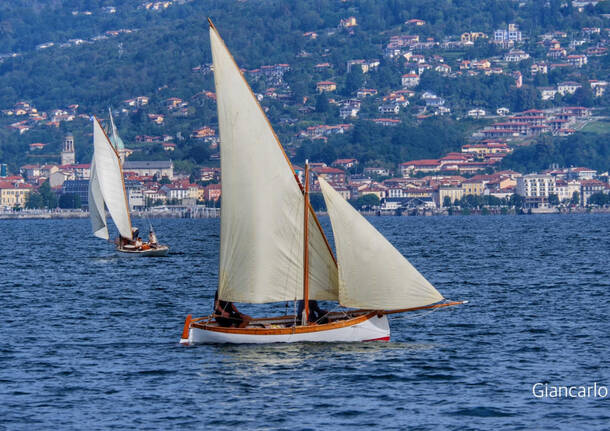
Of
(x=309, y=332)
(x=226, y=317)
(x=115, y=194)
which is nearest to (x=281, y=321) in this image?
(x=309, y=332)

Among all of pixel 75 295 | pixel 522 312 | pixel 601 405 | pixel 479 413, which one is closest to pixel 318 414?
pixel 479 413

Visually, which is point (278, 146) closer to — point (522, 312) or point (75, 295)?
point (522, 312)

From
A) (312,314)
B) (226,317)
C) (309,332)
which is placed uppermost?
(312,314)

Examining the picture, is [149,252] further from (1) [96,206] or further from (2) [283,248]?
(2) [283,248]

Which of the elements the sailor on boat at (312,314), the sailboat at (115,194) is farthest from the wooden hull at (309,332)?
the sailboat at (115,194)

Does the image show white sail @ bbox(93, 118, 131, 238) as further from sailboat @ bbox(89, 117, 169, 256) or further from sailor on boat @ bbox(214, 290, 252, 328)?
sailor on boat @ bbox(214, 290, 252, 328)

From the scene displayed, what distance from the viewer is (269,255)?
1400 inches

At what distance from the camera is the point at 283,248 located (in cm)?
3559

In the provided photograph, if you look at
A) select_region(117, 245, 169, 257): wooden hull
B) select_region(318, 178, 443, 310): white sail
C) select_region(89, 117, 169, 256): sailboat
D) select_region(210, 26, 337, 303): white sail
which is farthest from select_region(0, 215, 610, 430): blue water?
select_region(89, 117, 169, 256): sailboat

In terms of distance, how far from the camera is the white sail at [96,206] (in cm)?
9181

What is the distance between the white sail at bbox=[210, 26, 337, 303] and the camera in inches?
1367

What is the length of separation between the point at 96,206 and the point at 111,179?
468 cm

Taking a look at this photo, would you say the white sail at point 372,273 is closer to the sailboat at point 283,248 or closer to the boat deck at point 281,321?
the sailboat at point 283,248

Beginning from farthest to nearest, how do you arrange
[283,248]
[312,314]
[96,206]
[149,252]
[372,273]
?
[96,206], [149,252], [312,314], [283,248], [372,273]
